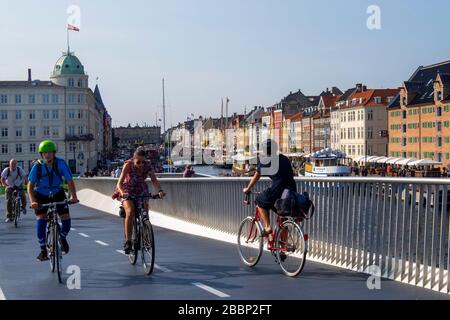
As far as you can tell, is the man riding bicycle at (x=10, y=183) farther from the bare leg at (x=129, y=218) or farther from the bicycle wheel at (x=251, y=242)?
the bicycle wheel at (x=251, y=242)

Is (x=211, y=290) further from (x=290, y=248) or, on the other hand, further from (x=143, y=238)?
(x=143, y=238)

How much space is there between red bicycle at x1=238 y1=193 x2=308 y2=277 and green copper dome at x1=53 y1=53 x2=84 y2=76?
116477mm

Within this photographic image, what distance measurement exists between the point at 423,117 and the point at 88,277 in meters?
98.5

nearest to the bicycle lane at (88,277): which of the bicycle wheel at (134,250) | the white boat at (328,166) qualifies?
the bicycle wheel at (134,250)

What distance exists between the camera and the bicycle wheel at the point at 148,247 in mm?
9766

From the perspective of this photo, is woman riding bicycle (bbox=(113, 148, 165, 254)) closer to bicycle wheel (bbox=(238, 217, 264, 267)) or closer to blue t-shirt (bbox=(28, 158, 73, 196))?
blue t-shirt (bbox=(28, 158, 73, 196))

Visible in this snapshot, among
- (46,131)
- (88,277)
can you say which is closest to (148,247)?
(88,277)

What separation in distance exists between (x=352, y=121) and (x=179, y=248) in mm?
123720

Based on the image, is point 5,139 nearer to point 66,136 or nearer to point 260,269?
point 66,136

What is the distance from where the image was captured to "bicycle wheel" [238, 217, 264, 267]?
1043 centimetres

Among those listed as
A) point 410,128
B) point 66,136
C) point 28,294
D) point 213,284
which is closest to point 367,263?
point 213,284

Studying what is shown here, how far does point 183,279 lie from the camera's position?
935cm

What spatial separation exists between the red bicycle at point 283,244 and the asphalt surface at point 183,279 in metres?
0.15

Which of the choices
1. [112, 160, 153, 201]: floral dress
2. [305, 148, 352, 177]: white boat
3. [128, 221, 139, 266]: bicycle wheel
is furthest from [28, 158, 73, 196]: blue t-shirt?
[305, 148, 352, 177]: white boat
